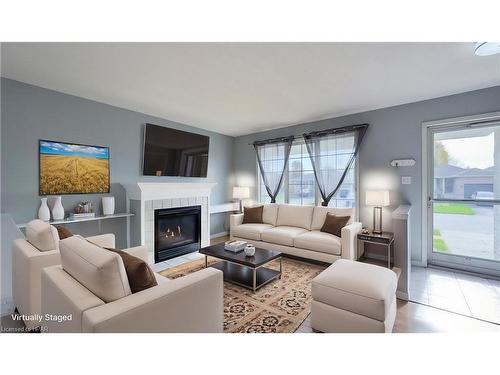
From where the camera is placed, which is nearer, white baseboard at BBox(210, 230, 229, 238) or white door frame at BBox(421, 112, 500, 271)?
white door frame at BBox(421, 112, 500, 271)

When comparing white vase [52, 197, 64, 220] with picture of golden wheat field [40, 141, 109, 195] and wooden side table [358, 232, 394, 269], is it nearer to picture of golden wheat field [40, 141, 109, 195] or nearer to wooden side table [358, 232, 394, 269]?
picture of golden wheat field [40, 141, 109, 195]

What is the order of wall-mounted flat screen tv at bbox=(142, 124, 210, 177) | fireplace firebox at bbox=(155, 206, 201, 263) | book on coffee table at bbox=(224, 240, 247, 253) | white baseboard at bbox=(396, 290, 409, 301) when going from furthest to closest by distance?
1. wall-mounted flat screen tv at bbox=(142, 124, 210, 177)
2. fireplace firebox at bbox=(155, 206, 201, 263)
3. book on coffee table at bbox=(224, 240, 247, 253)
4. white baseboard at bbox=(396, 290, 409, 301)

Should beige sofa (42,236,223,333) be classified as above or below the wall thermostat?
below

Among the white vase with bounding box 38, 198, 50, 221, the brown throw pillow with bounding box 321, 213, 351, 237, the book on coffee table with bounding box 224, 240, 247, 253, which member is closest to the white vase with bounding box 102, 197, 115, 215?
the white vase with bounding box 38, 198, 50, 221

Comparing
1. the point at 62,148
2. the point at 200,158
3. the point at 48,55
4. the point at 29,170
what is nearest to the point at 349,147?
the point at 200,158

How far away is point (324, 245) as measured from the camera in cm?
314

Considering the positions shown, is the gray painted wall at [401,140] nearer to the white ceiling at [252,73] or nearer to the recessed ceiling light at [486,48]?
the white ceiling at [252,73]

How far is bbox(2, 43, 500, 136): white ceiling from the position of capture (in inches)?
79.5

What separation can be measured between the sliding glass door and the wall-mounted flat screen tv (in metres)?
4.12

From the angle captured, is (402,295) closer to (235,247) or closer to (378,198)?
(378,198)

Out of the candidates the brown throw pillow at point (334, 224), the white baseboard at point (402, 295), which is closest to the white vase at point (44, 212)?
the brown throw pillow at point (334, 224)

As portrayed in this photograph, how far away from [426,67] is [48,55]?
3.88 m

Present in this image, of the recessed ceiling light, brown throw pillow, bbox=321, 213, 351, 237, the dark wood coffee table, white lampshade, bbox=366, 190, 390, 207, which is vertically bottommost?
the dark wood coffee table
